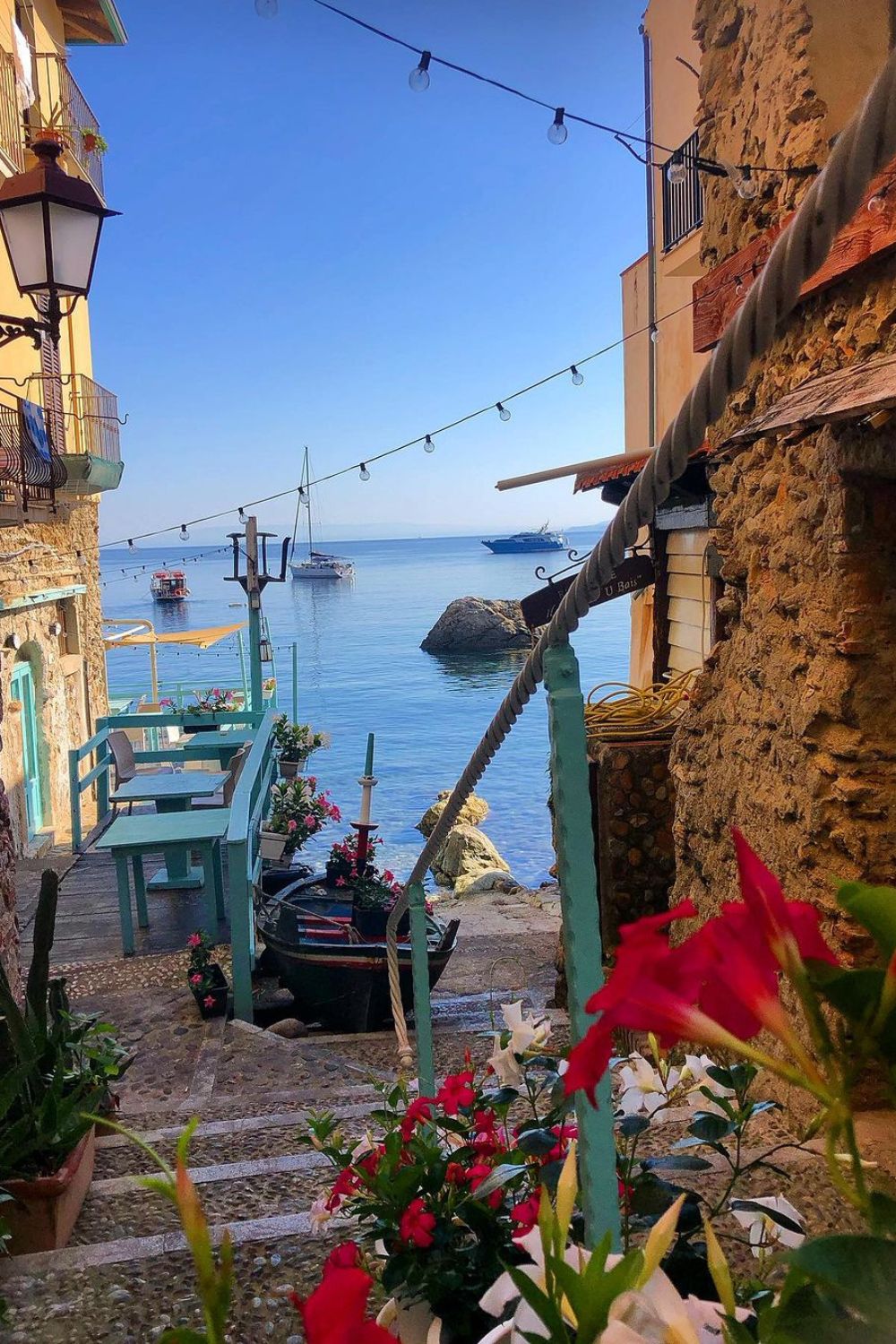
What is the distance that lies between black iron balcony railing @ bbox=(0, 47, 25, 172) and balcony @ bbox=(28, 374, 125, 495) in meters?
2.45

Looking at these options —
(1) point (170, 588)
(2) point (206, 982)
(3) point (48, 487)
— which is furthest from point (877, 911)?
(1) point (170, 588)

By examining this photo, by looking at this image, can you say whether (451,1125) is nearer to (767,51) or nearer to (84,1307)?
(84,1307)

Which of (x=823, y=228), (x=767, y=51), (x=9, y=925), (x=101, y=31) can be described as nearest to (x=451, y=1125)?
(x=823, y=228)

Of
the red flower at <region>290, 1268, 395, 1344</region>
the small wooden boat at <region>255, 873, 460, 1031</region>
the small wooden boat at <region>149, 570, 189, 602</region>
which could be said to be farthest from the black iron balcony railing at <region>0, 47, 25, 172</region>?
the small wooden boat at <region>149, 570, 189, 602</region>

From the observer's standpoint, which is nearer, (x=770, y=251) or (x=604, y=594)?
(x=770, y=251)

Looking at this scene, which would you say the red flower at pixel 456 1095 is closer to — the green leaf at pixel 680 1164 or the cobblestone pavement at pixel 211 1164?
the cobblestone pavement at pixel 211 1164

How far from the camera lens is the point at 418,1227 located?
1276 millimetres

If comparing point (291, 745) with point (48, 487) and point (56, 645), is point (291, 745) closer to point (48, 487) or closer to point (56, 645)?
point (56, 645)

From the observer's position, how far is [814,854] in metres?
2.63

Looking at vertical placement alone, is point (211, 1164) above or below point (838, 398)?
below

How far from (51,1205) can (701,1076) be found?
1755 mm

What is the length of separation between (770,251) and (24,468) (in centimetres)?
774

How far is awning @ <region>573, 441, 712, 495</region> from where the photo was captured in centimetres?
578

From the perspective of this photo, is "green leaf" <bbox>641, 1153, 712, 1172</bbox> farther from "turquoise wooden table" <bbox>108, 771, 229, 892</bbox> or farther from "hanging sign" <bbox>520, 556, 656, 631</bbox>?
"turquoise wooden table" <bbox>108, 771, 229, 892</bbox>
